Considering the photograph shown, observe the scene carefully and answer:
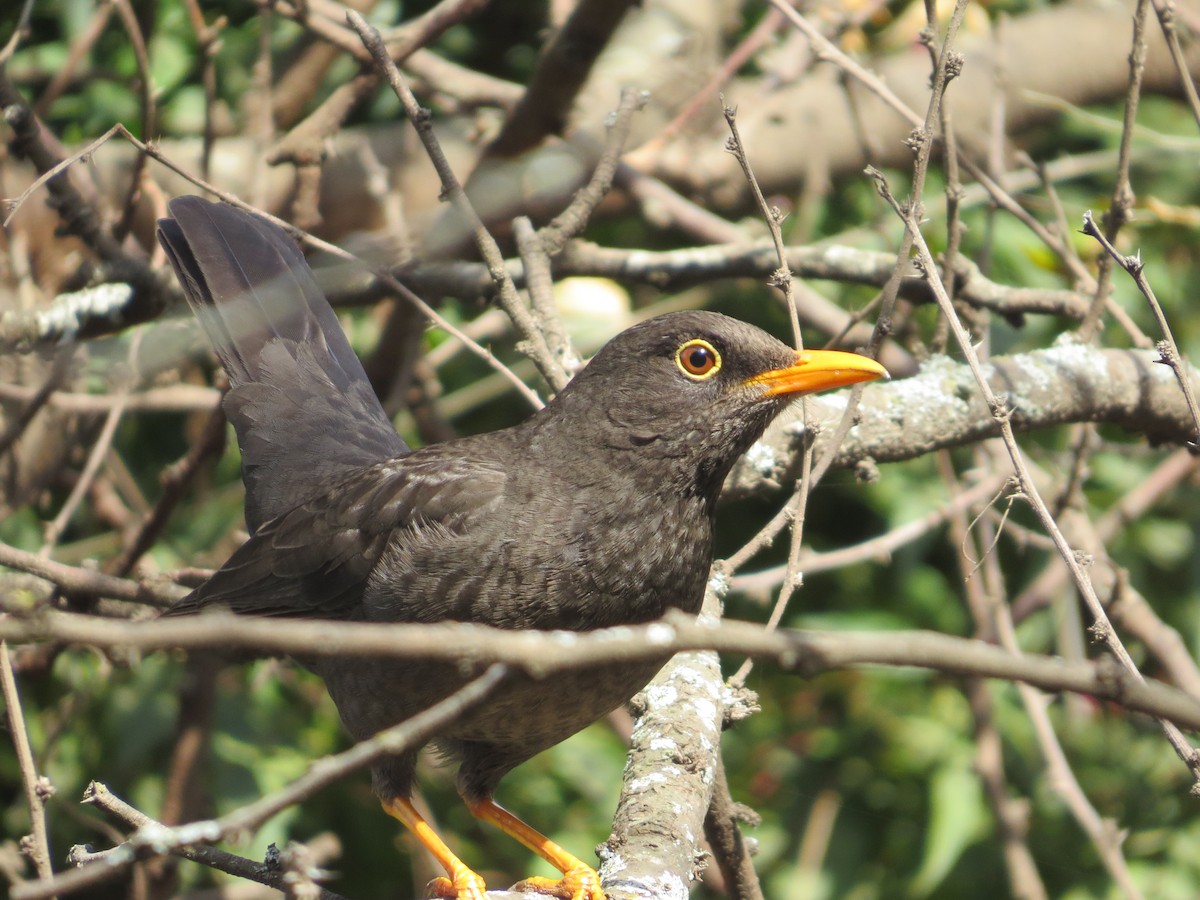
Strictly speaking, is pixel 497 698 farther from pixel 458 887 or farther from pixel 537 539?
pixel 458 887

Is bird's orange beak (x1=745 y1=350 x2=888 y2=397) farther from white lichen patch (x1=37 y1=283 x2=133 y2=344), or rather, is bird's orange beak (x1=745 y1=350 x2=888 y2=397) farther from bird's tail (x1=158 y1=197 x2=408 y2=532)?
white lichen patch (x1=37 y1=283 x2=133 y2=344)

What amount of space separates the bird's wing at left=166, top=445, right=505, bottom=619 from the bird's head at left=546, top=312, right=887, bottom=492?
1.27 feet

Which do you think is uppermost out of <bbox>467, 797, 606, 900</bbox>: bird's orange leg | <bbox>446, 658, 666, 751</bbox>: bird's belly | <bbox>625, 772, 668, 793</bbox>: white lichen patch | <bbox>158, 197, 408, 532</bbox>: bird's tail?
<bbox>158, 197, 408, 532</bbox>: bird's tail

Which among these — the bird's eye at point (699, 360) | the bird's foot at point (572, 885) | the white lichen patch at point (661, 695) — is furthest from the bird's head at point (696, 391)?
the bird's foot at point (572, 885)

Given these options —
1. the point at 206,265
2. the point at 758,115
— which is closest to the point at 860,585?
the point at 758,115

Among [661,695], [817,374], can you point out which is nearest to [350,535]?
[661,695]

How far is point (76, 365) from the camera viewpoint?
4.02m

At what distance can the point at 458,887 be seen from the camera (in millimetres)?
3492

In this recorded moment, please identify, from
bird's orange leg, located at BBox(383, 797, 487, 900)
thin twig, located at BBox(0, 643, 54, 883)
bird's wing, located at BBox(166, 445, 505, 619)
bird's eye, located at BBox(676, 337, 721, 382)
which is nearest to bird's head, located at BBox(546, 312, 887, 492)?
bird's eye, located at BBox(676, 337, 721, 382)

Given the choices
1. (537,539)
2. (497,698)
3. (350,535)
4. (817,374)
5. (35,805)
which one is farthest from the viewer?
(350,535)

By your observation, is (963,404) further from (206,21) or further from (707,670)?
(206,21)

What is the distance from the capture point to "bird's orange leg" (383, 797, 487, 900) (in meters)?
3.47

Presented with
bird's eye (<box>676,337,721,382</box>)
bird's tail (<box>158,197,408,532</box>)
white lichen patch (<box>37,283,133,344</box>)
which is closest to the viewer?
bird's eye (<box>676,337,721,382</box>)

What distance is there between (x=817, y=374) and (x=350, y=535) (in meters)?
1.46
